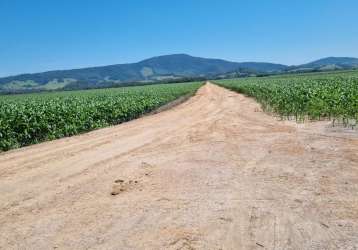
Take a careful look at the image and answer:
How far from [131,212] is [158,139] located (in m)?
6.98

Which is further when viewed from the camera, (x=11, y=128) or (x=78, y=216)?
(x=11, y=128)

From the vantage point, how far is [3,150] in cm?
1376

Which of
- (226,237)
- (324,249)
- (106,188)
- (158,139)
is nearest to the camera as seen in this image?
(324,249)

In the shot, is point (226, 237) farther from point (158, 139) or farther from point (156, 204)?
point (158, 139)

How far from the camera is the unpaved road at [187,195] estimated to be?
5.19 metres

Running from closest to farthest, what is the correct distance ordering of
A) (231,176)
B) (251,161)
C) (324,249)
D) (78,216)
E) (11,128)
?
(324,249), (78,216), (231,176), (251,161), (11,128)

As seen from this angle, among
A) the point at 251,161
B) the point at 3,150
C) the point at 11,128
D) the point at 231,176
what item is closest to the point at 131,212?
the point at 231,176

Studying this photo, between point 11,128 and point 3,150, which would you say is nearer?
point 3,150

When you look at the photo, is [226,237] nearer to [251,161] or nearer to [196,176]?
[196,176]

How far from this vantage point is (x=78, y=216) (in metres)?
6.08

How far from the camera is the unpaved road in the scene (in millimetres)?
5191

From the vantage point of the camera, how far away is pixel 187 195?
6.88 metres

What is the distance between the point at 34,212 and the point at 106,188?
1.45 m

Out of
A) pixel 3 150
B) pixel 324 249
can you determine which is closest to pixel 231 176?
pixel 324 249
